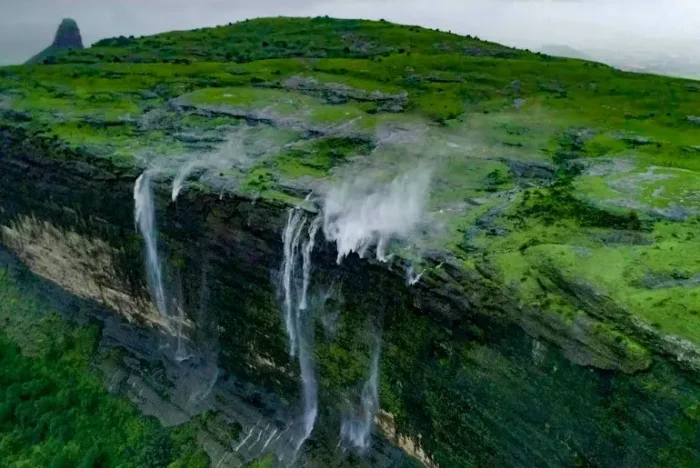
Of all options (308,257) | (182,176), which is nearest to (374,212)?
(308,257)

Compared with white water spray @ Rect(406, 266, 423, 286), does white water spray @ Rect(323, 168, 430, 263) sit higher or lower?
higher

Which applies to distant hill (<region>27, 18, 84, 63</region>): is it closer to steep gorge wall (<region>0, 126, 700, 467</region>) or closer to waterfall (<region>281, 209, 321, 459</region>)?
steep gorge wall (<region>0, 126, 700, 467</region>)

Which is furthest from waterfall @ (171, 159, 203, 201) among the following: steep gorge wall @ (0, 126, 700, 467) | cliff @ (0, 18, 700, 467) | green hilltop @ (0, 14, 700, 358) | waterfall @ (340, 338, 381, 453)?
waterfall @ (340, 338, 381, 453)

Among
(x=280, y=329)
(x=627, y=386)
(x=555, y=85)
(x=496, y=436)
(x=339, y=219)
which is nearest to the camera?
(x=627, y=386)

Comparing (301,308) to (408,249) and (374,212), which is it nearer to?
(374,212)

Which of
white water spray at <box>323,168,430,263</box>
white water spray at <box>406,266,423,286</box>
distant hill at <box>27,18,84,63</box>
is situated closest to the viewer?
white water spray at <box>406,266,423,286</box>

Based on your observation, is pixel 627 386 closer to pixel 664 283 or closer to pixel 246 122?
pixel 664 283

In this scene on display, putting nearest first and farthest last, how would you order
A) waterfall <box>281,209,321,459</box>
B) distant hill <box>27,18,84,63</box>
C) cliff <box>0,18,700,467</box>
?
cliff <box>0,18,700,467</box> < waterfall <box>281,209,321,459</box> < distant hill <box>27,18,84,63</box>

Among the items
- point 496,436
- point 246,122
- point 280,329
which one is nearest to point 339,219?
point 280,329
